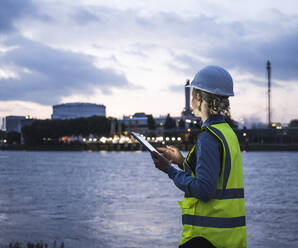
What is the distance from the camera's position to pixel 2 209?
2472cm

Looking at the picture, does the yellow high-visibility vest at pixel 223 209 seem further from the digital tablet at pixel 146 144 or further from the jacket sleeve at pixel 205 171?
the digital tablet at pixel 146 144

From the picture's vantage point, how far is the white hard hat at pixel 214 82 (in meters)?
3.27

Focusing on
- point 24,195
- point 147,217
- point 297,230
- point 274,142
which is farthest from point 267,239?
point 274,142

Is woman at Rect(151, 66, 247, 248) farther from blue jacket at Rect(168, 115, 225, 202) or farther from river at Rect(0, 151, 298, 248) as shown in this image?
river at Rect(0, 151, 298, 248)

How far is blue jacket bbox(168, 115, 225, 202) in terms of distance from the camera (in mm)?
3002

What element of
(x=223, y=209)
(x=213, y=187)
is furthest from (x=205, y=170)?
(x=223, y=209)

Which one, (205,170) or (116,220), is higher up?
(205,170)

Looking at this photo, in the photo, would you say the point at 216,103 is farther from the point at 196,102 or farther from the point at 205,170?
the point at 205,170

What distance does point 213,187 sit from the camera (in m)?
3.01

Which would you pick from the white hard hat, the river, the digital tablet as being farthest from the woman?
the river

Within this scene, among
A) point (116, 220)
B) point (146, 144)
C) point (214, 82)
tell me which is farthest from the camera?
point (116, 220)

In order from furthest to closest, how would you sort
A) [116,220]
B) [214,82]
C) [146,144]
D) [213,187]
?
[116,220] → [146,144] → [214,82] → [213,187]

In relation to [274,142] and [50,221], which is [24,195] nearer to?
[50,221]

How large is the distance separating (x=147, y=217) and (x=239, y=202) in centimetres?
1874
